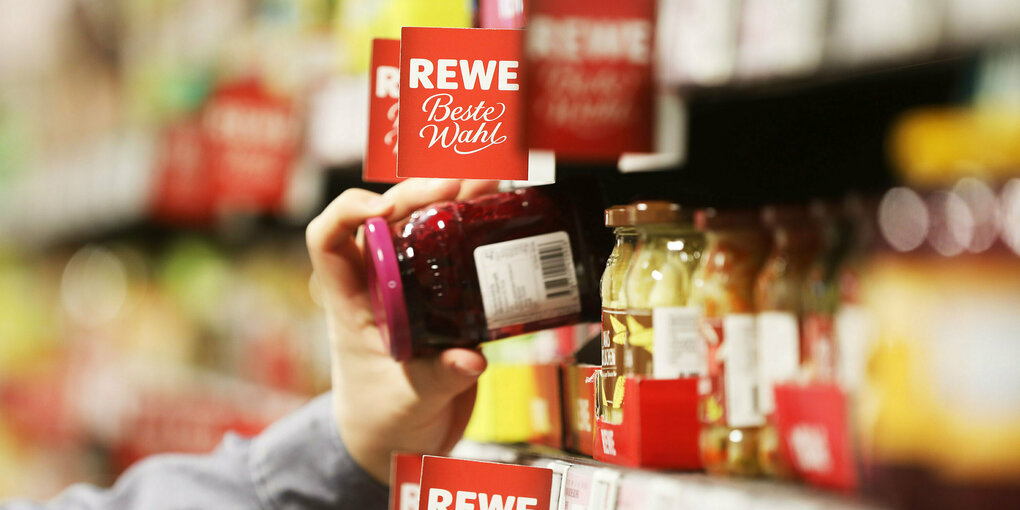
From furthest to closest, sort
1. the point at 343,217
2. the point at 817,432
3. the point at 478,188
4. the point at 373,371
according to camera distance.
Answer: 1. the point at 373,371
2. the point at 343,217
3. the point at 478,188
4. the point at 817,432

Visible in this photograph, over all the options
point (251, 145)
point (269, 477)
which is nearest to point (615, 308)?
point (269, 477)

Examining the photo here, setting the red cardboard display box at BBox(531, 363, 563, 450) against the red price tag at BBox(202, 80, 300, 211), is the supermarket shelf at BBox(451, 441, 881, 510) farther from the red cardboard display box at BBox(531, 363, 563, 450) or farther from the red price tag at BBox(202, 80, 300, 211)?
the red price tag at BBox(202, 80, 300, 211)

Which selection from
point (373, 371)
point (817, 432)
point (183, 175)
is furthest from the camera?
point (183, 175)

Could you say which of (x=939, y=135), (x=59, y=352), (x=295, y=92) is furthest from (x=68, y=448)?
(x=939, y=135)

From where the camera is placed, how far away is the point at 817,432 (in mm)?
541

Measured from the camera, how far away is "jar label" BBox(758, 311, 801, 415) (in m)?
0.58

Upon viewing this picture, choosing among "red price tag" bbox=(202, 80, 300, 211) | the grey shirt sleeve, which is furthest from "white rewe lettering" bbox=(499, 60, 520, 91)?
"red price tag" bbox=(202, 80, 300, 211)

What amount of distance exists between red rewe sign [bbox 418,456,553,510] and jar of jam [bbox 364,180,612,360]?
0.32ft

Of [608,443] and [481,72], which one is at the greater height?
[481,72]

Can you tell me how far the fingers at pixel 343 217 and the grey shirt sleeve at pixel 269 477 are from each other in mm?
299

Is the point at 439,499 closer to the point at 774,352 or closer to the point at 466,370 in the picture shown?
the point at 466,370

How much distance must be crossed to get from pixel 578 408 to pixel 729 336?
8.2 inches

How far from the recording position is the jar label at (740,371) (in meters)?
0.60

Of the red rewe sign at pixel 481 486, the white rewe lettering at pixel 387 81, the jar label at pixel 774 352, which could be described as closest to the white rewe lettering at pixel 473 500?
the red rewe sign at pixel 481 486
